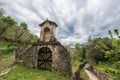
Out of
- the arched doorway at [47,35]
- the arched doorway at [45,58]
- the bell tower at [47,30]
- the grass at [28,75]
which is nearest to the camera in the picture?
the grass at [28,75]

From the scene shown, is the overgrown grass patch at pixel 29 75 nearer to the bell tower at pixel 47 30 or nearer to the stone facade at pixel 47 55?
the stone facade at pixel 47 55

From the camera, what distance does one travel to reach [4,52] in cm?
3847

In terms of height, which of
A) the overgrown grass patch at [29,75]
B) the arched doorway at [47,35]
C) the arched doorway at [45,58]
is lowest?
the overgrown grass patch at [29,75]

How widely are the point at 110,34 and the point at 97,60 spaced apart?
53156 mm

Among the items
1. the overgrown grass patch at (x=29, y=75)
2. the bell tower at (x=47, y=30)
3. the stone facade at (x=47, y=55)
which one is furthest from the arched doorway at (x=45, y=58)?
the bell tower at (x=47, y=30)

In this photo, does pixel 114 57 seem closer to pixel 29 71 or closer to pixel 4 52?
pixel 29 71

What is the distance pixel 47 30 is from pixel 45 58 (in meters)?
4.44

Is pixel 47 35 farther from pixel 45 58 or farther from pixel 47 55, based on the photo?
pixel 45 58

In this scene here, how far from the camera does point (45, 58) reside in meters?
19.2

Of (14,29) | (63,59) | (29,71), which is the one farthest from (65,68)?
(14,29)

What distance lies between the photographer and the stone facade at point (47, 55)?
698 inches

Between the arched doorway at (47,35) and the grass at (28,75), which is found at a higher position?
the arched doorway at (47,35)

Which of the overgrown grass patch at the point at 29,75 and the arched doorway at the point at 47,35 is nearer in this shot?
the overgrown grass patch at the point at 29,75

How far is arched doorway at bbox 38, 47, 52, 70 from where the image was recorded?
1895cm
